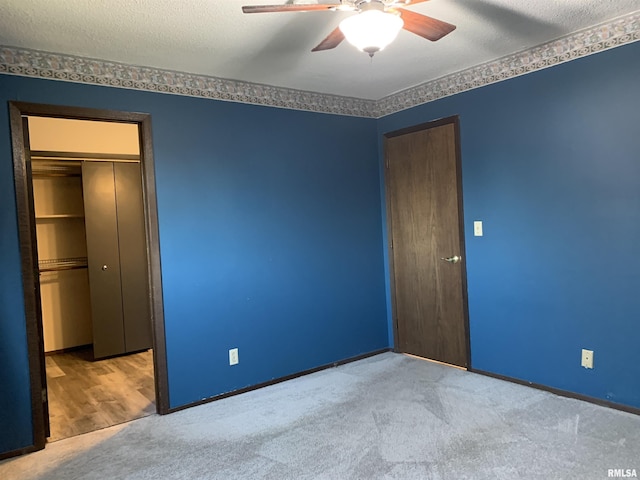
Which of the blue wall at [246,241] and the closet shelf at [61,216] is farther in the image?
the closet shelf at [61,216]

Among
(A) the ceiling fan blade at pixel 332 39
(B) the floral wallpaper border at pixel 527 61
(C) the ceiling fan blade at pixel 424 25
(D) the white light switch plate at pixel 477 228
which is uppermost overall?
(B) the floral wallpaper border at pixel 527 61

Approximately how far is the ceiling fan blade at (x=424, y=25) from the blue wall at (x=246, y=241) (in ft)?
6.06

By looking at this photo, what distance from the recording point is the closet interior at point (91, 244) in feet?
15.1

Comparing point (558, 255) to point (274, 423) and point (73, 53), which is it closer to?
point (274, 423)

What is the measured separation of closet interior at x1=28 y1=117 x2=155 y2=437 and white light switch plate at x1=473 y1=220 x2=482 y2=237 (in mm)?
3064

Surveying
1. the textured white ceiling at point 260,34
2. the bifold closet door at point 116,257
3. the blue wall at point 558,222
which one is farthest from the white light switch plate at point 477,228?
the bifold closet door at point 116,257

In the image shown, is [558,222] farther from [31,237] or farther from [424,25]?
[31,237]

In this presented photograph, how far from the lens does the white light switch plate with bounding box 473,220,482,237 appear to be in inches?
143

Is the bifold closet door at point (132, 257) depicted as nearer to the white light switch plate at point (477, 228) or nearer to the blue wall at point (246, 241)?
the blue wall at point (246, 241)

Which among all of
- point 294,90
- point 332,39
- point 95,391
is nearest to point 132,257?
point 95,391

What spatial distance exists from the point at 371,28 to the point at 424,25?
37 centimetres

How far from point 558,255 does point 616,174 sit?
24.2 inches

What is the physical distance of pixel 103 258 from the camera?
15.8ft

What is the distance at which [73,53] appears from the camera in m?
2.86
